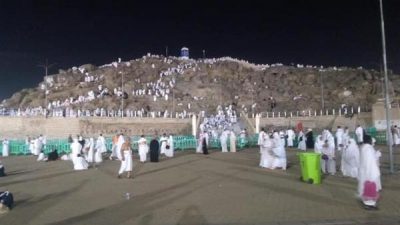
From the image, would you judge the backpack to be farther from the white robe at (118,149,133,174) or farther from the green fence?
the green fence

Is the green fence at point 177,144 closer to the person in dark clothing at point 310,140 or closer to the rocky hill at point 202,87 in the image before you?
the person in dark clothing at point 310,140

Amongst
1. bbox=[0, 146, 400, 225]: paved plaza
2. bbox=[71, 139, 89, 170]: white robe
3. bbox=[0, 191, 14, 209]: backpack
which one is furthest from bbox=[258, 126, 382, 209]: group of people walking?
bbox=[71, 139, 89, 170]: white robe

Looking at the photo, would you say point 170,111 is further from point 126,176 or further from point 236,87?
point 126,176

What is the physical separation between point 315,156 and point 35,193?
8.29 m

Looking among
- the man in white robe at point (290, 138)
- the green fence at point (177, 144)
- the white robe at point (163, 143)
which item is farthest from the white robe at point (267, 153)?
the man in white robe at point (290, 138)

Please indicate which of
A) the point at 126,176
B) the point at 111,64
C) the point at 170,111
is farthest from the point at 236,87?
the point at 126,176

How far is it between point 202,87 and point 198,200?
106m

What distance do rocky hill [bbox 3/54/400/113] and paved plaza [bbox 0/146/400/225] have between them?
271 ft

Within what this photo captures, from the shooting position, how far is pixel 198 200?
12156 millimetres

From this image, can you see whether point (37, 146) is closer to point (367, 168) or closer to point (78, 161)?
point (78, 161)

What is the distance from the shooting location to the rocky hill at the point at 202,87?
104438 millimetres

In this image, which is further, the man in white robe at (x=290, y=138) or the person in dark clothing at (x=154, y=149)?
the man in white robe at (x=290, y=138)

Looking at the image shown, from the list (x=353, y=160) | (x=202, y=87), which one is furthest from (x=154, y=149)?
(x=202, y=87)

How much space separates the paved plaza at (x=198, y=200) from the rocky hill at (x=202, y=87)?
8265 centimetres
